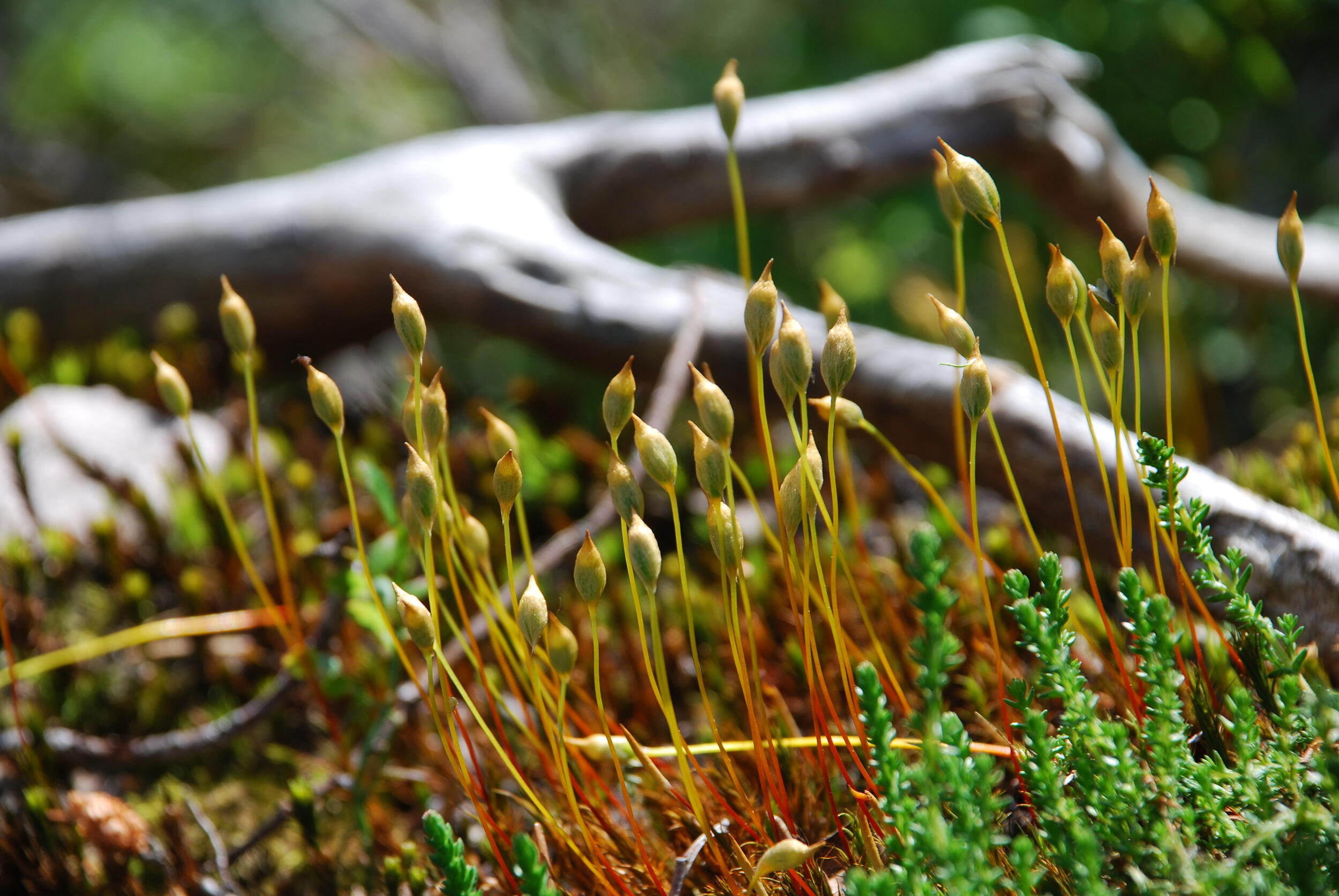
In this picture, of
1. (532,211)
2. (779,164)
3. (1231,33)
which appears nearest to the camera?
(532,211)

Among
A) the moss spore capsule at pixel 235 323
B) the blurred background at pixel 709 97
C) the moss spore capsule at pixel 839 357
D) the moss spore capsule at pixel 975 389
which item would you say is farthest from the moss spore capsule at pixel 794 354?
the blurred background at pixel 709 97

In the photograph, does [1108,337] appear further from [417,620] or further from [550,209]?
[550,209]

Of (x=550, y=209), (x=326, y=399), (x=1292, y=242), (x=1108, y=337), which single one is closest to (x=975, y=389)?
(x=1108, y=337)

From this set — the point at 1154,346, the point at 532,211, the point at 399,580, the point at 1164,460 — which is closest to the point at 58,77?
the point at 532,211

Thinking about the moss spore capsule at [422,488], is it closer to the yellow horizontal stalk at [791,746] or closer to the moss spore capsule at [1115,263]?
the yellow horizontal stalk at [791,746]

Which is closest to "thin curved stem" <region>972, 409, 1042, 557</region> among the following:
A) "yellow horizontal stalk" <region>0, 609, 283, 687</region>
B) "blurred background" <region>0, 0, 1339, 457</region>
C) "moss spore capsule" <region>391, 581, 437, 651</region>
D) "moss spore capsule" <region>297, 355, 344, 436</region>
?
"moss spore capsule" <region>391, 581, 437, 651</region>

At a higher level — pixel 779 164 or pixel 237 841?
pixel 779 164

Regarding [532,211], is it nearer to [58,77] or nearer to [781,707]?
[781,707]
